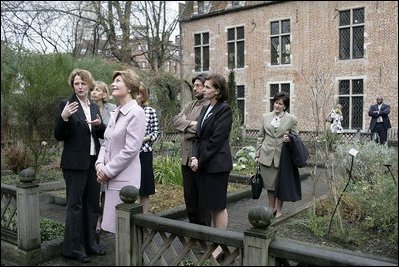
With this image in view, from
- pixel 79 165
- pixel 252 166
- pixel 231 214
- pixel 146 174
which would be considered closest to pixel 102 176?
pixel 79 165

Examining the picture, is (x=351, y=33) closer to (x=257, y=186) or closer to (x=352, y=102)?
(x=352, y=102)

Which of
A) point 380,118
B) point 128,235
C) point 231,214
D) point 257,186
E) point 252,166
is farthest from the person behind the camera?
point 380,118

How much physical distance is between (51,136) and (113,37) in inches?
547

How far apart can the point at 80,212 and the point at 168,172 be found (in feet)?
12.4

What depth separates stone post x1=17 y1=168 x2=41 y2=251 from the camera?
3990 millimetres

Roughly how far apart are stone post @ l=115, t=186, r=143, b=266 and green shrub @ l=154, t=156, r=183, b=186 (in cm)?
423

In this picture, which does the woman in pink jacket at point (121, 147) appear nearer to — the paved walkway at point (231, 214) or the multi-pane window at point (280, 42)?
the paved walkway at point (231, 214)

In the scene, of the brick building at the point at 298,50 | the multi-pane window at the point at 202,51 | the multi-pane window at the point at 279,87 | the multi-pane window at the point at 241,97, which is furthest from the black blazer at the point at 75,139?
the multi-pane window at the point at 202,51

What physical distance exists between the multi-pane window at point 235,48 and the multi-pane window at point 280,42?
6.47ft

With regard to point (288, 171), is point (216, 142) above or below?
above

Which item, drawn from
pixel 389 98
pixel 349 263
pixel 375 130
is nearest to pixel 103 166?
pixel 349 263

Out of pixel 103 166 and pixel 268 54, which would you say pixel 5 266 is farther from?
pixel 268 54

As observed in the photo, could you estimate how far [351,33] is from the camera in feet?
66.0

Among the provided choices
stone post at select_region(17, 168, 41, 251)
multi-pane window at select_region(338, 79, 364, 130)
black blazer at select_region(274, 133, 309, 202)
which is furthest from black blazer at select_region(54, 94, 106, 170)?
multi-pane window at select_region(338, 79, 364, 130)
